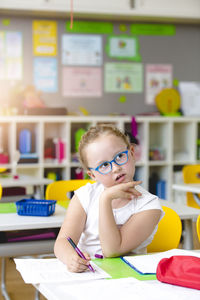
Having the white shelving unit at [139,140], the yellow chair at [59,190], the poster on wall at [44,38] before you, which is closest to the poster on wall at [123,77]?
the white shelving unit at [139,140]

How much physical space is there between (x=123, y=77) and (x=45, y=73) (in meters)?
0.94

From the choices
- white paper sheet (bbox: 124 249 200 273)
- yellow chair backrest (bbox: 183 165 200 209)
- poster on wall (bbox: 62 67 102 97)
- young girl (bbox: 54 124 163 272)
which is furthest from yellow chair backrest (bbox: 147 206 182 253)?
poster on wall (bbox: 62 67 102 97)

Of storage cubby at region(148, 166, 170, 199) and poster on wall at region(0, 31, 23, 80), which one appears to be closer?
poster on wall at region(0, 31, 23, 80)

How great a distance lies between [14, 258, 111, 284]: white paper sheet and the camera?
1163mm

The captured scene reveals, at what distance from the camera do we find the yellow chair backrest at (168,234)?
174cm

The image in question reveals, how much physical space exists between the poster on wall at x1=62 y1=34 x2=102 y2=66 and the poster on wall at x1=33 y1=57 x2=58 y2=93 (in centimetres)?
15

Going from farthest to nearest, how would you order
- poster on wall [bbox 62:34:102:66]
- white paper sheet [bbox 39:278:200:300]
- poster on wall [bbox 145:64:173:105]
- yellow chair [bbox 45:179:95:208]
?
poster on wall [bbox 145:64:173:105] → poster on wall [bbox 62:34:102:66] → yellow chair [bbox 45:179:95:208] → white paper sheet [bbox 39:278:200:300]

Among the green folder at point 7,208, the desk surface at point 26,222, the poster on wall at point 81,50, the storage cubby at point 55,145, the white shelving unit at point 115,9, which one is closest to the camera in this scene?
the desk surface at point 26,222

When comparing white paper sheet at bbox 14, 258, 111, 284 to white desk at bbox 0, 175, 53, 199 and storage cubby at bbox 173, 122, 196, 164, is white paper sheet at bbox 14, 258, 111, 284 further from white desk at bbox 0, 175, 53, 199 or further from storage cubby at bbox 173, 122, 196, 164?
storage cubby at bbox 173, 122, 196, 164

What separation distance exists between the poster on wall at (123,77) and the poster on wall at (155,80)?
9 centimetres

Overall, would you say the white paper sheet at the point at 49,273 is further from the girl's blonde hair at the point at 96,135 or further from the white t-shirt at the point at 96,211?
the girl's blonde hair at the point at 96,135

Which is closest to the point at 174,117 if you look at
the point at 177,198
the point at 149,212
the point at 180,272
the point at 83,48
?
the point at 177,198

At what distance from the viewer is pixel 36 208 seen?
7.08 ft

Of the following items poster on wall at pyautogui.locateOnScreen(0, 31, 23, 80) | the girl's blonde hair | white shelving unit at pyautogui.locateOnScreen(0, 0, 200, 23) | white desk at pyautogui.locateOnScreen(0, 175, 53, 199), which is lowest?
white desk at pyautogui.locateOnScreen(0, 175, 53, 199)
